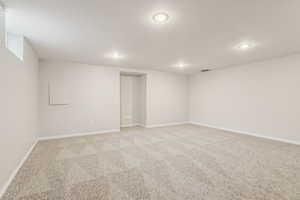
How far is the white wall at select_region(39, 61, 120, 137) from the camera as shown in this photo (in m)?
4.31

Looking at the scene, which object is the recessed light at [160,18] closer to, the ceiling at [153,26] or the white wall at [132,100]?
the ceiling at [153,26]

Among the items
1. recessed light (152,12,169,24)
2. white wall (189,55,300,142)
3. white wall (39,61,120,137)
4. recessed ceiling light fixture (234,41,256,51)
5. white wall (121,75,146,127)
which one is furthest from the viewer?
white wall (121,75,146,127)

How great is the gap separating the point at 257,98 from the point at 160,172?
4.26m

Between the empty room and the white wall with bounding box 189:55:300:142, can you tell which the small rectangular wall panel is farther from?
the white wall with bounding box 189:55:300:142

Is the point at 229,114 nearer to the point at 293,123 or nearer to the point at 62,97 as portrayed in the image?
the point at 293,123

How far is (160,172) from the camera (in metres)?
2.31

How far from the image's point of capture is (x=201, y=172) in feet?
7.55

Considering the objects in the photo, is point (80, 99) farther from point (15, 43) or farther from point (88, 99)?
point (15, 43)

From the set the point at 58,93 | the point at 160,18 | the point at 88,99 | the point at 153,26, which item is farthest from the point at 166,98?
the point at 160,18

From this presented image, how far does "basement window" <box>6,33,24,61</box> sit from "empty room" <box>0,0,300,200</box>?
2 cm

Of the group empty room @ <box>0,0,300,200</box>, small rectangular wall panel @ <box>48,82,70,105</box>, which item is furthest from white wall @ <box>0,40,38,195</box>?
small rectangular wall panel @ <box>48,82,70,105</box>

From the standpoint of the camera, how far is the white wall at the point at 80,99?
431 centimetres

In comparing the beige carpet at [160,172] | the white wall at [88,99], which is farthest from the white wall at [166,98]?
the beige carpet at [160,172]

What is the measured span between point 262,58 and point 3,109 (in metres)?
6.12
